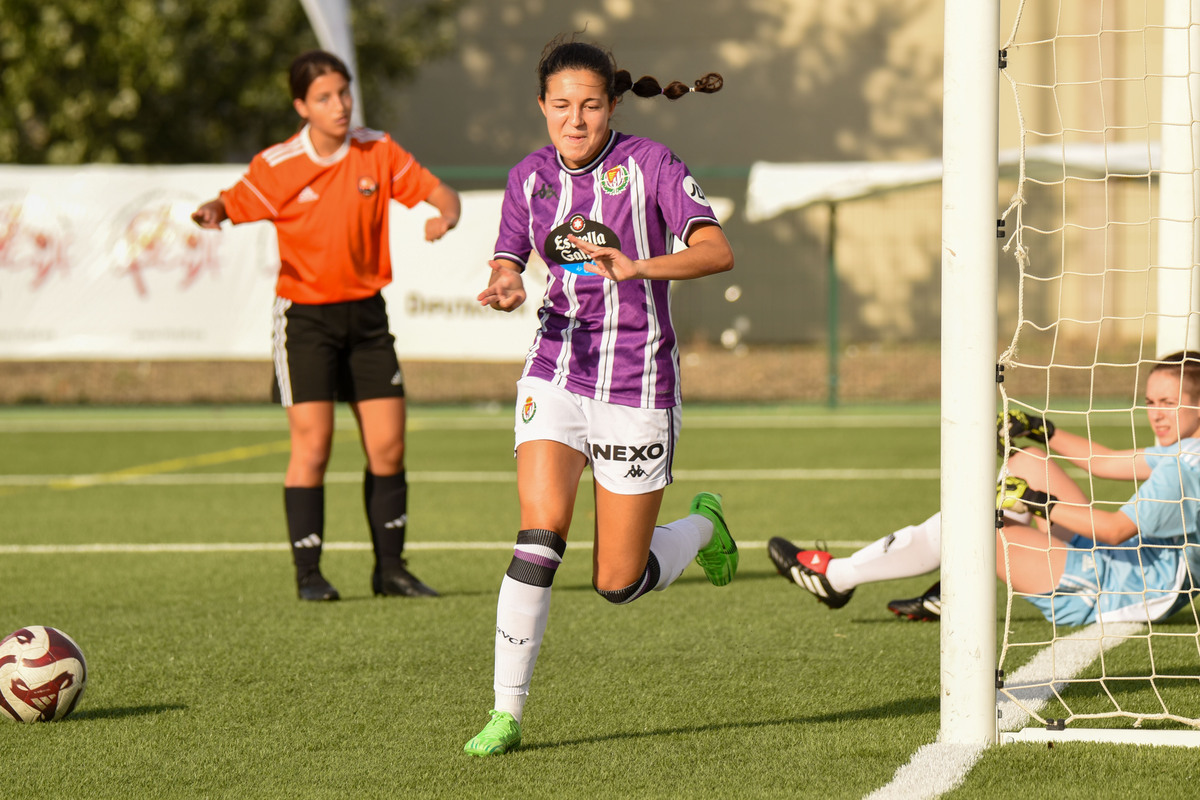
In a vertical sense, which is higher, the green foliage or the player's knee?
the green foliage

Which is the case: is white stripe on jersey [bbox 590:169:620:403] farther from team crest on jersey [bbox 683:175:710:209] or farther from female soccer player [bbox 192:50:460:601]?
female soccer player [bbox 192:50:460:601]

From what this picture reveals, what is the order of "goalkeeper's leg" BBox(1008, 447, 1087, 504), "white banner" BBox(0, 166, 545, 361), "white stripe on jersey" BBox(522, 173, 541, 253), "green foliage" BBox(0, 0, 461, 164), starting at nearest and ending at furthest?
"white stripe on jersey" BBox(522, 173, 541, 253) < "goalkeeper's leg" BBox(1008, 447, 1087, 504) < "white banner" BBox(0, 166, 545, 361) < "green foliage" BBox(0, 0, 461, 164)

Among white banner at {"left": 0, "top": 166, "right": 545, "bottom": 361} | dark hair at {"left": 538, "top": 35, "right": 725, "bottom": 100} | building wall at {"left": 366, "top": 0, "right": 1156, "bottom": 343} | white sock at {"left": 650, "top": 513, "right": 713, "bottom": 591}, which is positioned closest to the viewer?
dark hair at {"left": 538, "top": 35, "right": 725, "bottom": 100}

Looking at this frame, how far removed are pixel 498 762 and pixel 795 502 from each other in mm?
5320

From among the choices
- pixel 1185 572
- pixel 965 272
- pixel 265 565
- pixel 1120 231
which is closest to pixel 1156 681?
pixel 1185 572

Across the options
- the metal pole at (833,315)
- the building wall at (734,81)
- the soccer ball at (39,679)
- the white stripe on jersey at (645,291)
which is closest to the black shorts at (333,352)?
the soccer ball at (39,679)

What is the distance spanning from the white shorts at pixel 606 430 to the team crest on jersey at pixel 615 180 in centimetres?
55

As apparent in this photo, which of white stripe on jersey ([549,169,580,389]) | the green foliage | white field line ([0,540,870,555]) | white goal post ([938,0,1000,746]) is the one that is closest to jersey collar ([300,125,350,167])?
white field line ([0,540,870,555])

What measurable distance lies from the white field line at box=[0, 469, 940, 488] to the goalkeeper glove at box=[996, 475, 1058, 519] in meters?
5.23

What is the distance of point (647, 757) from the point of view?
3678 mm

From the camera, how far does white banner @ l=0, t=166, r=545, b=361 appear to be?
14.2 meters

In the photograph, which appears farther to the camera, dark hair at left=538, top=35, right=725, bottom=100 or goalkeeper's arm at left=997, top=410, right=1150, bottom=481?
goalkeeper's arm at left=997, top=410, right=1150, bottom=481

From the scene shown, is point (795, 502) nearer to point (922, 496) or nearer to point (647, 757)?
point (922, 496)

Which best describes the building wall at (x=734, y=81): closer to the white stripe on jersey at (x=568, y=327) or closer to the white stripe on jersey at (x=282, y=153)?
the white stripe on jersey at (x=282, y=153)
